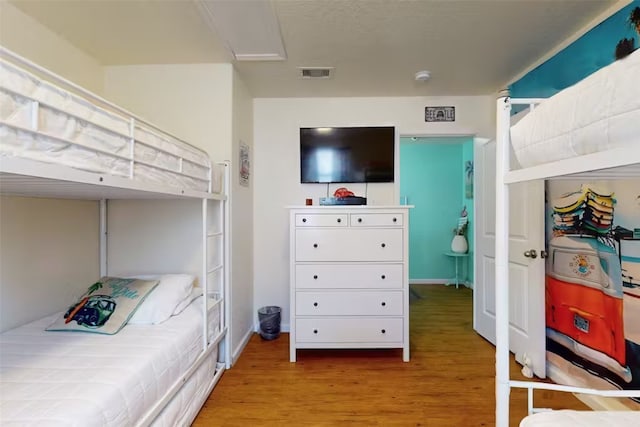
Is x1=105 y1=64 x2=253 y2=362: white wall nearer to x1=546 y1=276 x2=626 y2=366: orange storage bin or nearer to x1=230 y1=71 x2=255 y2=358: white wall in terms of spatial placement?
x1=230 y1=71 x2=255 y2=358: white wall

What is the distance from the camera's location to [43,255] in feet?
6.26

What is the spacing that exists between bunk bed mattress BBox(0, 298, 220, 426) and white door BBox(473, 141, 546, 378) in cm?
239

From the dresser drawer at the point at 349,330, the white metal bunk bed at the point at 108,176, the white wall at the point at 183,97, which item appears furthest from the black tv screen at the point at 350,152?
the dresser drawer at the point at 349,330

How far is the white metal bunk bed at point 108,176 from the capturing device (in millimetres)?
845

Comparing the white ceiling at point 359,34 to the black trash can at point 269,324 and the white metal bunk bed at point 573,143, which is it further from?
the black trash can at point 269,324

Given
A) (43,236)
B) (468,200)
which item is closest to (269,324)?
(43,236)

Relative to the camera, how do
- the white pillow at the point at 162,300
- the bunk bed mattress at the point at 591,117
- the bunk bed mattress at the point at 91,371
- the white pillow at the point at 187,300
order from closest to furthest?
the bunk bed mattress at the point at 591,117 < the bunk bed mattress at the point at 91,371 < the white pillow at the point at 162,300 < the white pillow at the point at 187,300

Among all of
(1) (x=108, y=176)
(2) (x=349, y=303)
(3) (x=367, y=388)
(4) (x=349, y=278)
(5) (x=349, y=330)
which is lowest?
(3) (x=367, y=388)

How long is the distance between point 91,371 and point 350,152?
8.31 ft

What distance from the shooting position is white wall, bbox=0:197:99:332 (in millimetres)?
1703

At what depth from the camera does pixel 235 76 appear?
2.47m

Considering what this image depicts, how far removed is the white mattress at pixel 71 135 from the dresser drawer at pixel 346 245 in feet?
3.73

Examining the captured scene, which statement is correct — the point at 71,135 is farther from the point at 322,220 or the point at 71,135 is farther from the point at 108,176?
the point at 322,220

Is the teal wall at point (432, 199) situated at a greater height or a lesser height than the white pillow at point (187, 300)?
greater
